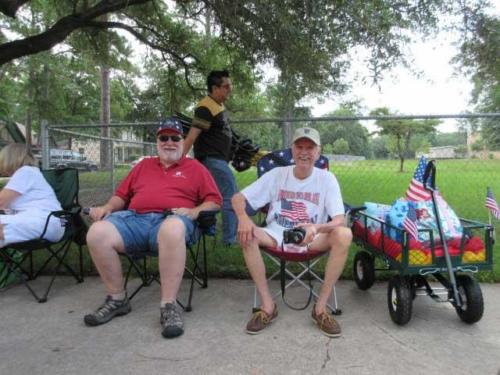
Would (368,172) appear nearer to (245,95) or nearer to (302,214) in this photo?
(302,214)

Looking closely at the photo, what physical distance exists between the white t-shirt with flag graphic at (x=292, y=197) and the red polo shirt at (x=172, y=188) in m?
0.37

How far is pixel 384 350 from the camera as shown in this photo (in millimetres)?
2613

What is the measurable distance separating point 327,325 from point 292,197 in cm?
95

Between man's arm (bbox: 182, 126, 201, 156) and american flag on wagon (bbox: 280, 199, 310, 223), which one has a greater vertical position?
man's arm (bbox: 182, 126, 201, 156)

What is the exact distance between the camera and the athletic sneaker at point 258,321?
9.48 ft

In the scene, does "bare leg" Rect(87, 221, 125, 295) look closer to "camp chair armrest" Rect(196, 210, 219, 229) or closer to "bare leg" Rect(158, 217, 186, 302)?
"bare leg" Rect(158, 217, 186, 302)

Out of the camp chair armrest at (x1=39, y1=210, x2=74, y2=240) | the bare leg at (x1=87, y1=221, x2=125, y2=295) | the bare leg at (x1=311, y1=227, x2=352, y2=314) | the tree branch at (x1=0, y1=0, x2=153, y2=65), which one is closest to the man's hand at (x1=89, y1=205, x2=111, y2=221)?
the bare leg at (x1=87, y1=221, x2=125, y2=295)

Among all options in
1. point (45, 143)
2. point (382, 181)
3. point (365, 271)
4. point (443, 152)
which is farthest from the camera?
point (45, 143)

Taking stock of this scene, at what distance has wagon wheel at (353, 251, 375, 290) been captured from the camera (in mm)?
3604

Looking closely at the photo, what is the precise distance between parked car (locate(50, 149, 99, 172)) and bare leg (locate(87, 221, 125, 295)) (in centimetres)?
305

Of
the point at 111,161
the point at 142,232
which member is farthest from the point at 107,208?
the point at 111,161

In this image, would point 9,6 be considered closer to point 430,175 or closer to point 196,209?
point 196,209

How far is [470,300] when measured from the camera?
287cm

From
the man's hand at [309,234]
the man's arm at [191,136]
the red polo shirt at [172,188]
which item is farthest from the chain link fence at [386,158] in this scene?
the man's hand at [309,234]
